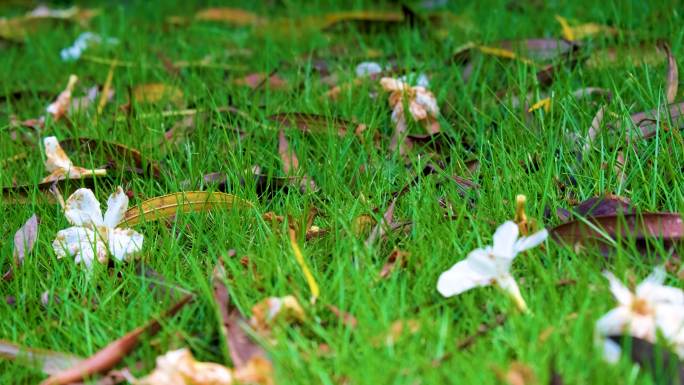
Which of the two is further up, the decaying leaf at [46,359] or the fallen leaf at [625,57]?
the fallen leaf at [625,57]

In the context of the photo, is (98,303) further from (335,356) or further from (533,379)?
(533,379)

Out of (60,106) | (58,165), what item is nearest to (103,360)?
(58,165)

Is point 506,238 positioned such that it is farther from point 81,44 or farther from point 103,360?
point 81,44

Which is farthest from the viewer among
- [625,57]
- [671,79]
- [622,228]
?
[625,57]

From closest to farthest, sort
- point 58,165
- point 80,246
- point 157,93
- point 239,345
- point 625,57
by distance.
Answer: point 239,345 < point 80,246 < point 58,165 < point 625,57 < point 157,93

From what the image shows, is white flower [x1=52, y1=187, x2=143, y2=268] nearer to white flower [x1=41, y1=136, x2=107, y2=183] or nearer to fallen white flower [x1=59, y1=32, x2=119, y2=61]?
white flower [x1=41, y1=136, x2=107, y2=183]

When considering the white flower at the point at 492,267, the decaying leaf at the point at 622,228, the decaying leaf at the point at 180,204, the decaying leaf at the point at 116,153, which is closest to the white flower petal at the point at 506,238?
the white flower at the point at 492,267

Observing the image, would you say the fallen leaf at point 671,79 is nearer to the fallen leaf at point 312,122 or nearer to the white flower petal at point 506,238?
the fallen leaf at point 312,122

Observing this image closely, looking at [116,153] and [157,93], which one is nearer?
[116,153]
